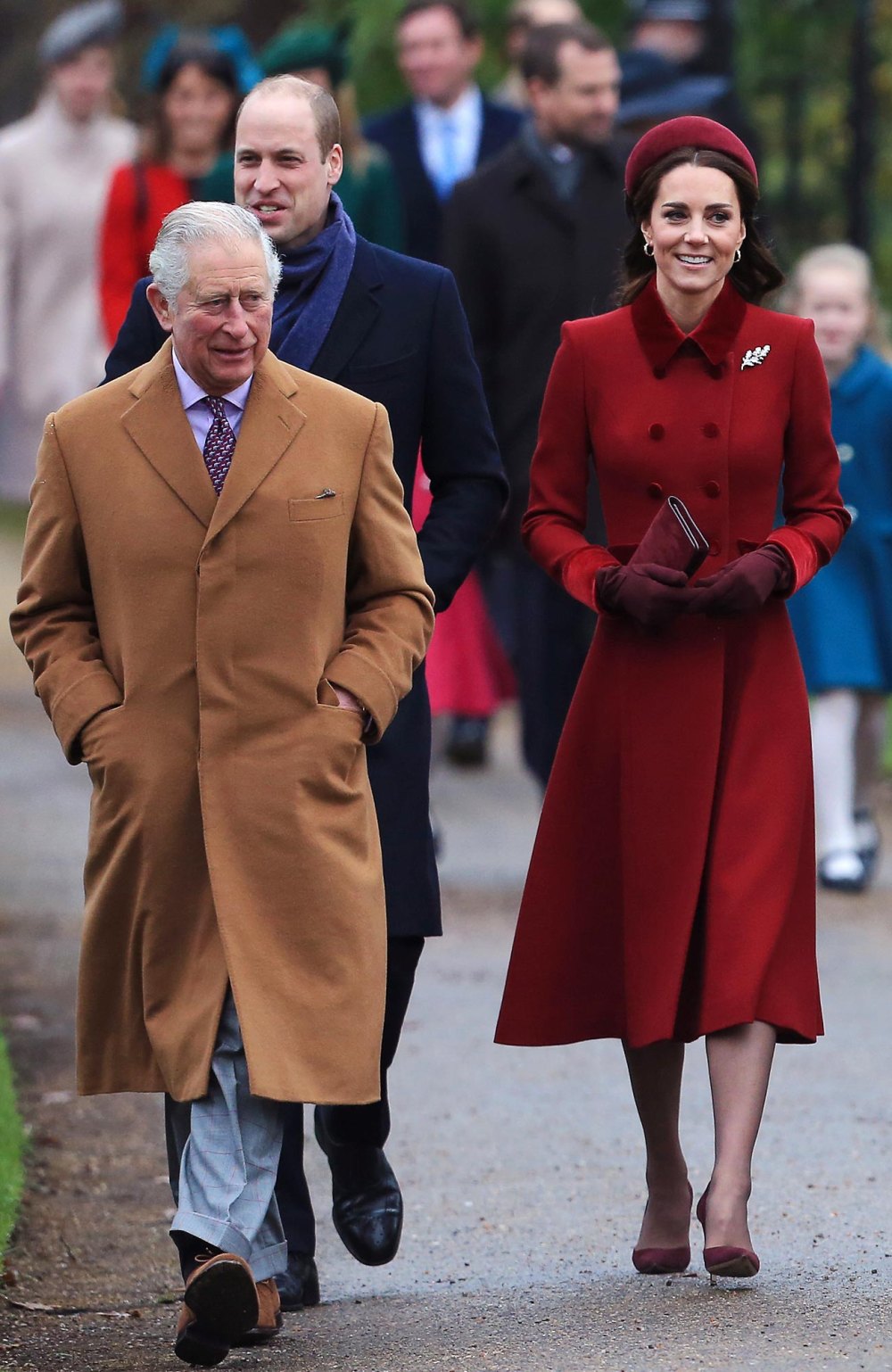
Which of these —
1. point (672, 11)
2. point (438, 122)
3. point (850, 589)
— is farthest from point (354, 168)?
point (672, 11)

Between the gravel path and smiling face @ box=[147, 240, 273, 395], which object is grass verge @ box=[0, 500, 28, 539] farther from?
smiling face @ box=[147, 240, 273, 395]

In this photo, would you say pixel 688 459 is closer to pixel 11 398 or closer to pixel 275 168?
pixel 275 168

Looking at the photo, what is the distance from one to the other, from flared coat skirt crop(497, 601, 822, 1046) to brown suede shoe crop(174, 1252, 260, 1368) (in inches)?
33.8

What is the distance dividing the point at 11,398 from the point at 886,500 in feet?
11.9

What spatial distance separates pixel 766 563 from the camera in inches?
204

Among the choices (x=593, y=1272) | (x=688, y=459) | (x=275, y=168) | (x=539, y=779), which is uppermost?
(x=275, y=168)

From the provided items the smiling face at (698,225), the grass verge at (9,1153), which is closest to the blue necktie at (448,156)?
the grass verge at (9,1153)

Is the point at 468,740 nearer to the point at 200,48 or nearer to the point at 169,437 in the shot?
the point at 200,48

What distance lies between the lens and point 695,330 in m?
5.32

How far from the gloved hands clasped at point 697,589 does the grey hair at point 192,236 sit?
83 centimetres

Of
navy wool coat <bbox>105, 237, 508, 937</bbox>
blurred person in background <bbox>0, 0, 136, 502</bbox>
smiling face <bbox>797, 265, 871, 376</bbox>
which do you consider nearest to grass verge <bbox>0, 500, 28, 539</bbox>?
blurred person in background <bbox>0, 0, 136, 502</bbox>

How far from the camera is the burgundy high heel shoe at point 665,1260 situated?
534cm

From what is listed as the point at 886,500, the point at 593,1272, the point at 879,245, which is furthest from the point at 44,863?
the point at 879,245

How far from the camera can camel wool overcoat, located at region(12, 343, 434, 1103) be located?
480cm
